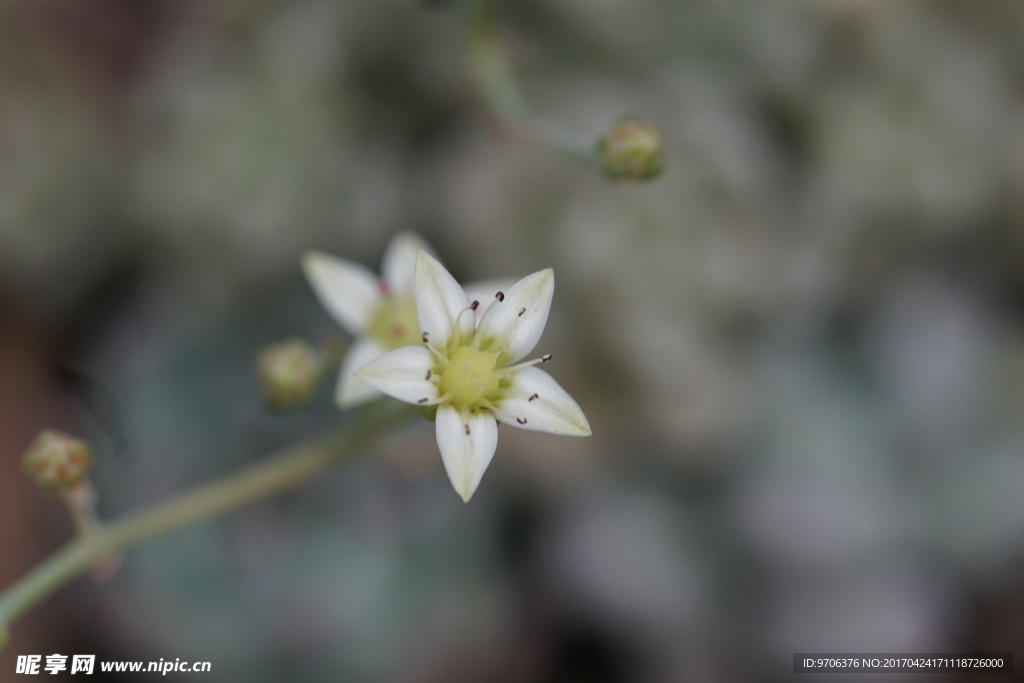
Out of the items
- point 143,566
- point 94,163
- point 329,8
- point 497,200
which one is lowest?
point 143,566

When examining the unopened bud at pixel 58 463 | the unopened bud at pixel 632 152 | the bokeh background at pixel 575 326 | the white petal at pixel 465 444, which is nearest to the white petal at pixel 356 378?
the white petal at pixel 465 444

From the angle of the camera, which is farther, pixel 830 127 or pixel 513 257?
pixel 830 127

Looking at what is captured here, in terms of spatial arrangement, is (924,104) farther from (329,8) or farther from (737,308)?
(329,8)

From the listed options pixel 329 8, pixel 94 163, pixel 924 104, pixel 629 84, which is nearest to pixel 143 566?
pixel 94 163

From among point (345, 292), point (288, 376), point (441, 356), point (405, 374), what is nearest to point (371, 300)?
point (345, 292)

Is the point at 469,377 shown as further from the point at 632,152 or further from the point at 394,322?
the point at 632,152

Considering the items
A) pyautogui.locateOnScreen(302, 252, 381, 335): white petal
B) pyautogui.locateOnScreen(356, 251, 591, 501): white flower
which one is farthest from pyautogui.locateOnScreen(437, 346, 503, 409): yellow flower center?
pyautogui.locateOnScreen(302, 252, 381, 335): white petal
